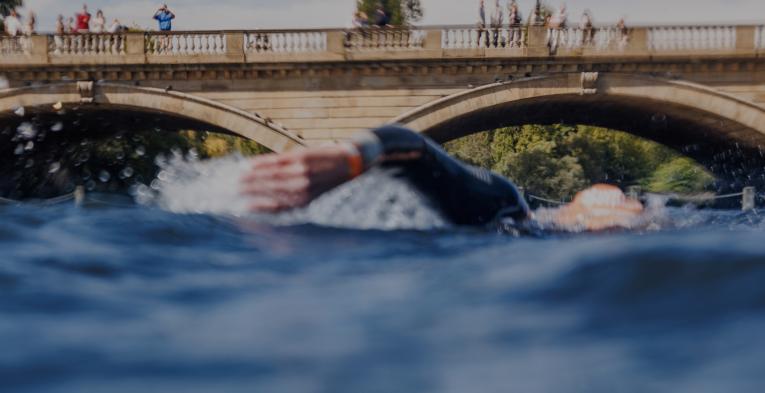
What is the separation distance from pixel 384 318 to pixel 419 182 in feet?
13.2

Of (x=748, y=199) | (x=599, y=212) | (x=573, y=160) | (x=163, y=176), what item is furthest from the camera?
(x=573, y=160)

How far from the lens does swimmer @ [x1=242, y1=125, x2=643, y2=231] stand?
524 centimetres

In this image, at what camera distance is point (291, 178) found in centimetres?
529

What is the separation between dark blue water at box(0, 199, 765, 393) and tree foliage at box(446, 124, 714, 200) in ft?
111

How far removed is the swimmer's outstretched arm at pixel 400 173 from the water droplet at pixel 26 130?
17654mm

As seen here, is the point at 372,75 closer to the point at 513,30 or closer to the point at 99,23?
the point at 513,30

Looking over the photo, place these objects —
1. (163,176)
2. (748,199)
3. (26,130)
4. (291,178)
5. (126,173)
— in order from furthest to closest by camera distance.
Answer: (163,176), (126,173), (26,130), (748,199), (291,178)

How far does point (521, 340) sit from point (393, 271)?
5.27 feet

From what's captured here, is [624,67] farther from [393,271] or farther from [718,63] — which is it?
[393,271]

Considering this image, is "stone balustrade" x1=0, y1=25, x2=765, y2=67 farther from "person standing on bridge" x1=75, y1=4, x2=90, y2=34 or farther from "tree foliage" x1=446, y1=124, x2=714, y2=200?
"tree foliage" x1=446, y1=124, x2=714, y2=200

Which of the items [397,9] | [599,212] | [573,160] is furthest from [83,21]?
[397,9]

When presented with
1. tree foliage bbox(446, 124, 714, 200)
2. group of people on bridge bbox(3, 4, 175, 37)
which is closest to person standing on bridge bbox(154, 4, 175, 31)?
group of people on bridge bbox(3, 4, 175, 37)

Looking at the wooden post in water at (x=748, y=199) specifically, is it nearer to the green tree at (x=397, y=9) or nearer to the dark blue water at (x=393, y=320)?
the dark blue water at (x=393, y=320)

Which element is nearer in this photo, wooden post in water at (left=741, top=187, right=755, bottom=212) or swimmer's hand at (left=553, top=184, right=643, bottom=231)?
swimmer's hand at (left=553, top=184, right=643, bottom=231)
